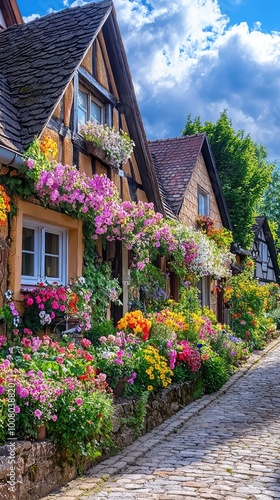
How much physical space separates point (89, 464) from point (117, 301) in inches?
155

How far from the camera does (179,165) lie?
611 inches

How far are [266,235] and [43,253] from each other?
2255 cm

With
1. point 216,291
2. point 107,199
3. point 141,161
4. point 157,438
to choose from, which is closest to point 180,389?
point 157,438

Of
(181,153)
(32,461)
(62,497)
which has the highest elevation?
(181,153)

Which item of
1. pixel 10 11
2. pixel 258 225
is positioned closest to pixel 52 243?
pixel 10 11

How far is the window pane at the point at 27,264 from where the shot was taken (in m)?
7.08

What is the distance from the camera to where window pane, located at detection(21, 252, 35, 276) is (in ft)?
23.2

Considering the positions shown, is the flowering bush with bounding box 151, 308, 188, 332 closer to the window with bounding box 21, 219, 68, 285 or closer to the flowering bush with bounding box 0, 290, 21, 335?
the window with bounding box 21, 219, 68, 285

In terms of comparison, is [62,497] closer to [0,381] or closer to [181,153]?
[0,381]

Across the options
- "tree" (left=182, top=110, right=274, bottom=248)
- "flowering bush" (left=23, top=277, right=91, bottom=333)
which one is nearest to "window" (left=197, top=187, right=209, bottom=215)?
"tree" (left=182, top=110, right=274, bottom=248)

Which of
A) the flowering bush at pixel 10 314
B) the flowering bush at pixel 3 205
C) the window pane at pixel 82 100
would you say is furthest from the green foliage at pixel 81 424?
the window pane at pixel 82 100

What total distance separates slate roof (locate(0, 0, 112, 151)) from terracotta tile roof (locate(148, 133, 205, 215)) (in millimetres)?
5535

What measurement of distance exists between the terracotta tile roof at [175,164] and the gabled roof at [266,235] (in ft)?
33.6

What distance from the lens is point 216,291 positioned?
53.0 feet
